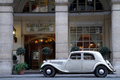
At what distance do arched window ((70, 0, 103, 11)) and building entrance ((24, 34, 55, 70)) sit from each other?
138 inches

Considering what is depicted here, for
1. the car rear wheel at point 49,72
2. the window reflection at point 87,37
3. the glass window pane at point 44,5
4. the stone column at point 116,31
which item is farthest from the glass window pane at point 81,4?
the car rear wheel at point 49,72

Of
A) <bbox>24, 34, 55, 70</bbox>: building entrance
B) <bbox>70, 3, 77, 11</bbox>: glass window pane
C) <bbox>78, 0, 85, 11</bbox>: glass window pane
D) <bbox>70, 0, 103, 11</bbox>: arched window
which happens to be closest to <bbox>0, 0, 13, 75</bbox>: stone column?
<bbox>24, 34, 55, 70</bbox>: building entrance

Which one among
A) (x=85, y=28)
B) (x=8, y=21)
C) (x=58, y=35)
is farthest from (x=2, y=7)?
(x=85, y=28)

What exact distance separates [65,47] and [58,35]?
1.03 metres

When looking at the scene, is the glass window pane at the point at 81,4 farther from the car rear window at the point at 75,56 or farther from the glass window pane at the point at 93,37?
the car rear window at the point at 75,56

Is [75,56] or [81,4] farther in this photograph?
[81,4]

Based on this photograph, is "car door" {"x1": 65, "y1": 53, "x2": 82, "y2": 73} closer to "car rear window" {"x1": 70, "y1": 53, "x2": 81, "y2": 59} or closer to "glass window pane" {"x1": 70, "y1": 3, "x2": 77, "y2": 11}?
"car rear window" {"x1": 70, "y1": 53, "x2": 81, "y2": 59}

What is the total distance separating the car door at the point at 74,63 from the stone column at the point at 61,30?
11.0ft

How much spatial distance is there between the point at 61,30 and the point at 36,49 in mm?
6495

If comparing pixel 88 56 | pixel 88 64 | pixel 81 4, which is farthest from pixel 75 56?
pixel 81 4

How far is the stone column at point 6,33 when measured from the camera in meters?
19.8

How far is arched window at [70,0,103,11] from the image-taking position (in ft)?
80.9

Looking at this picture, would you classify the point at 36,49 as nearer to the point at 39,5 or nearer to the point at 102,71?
the point at 39,5

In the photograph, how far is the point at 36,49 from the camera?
25.9m
